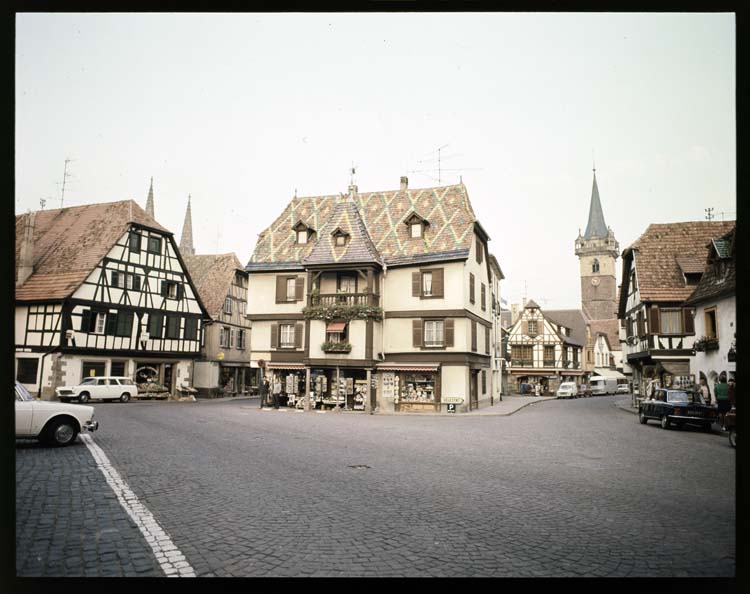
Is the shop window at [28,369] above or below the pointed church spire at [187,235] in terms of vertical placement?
below

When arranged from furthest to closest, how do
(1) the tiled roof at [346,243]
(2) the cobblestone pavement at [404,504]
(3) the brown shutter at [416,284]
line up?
1. (3) the brown shutter at [416,284]
2. (1) the tiled roof at [346,243]
3. (2) the cobblestone pavement at [404,504]

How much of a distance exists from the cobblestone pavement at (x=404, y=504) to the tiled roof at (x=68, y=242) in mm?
12859

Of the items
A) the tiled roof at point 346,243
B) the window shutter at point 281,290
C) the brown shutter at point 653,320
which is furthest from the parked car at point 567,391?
the window shutter at point 281,290

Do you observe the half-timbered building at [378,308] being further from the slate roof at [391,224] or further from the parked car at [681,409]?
the parked car at [681,409]

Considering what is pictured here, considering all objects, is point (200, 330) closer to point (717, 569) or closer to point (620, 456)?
point (620, 456)

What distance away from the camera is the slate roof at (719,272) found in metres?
21.4

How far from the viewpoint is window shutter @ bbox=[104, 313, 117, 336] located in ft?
98.4

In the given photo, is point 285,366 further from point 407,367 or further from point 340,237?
point 340,237

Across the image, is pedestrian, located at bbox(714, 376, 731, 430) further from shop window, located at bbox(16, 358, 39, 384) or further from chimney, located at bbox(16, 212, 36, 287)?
shop window, located at bbox(16, 358, 39, 384)

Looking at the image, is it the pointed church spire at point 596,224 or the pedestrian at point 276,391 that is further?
the pointed church spire at point 596,224

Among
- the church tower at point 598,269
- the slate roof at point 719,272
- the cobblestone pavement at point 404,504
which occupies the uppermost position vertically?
the church tower at point 598,269

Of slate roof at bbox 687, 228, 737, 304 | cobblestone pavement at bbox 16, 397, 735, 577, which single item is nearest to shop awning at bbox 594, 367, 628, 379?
slate roof at bbox 687, 228, 737, 304

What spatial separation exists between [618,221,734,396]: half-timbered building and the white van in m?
34.5
